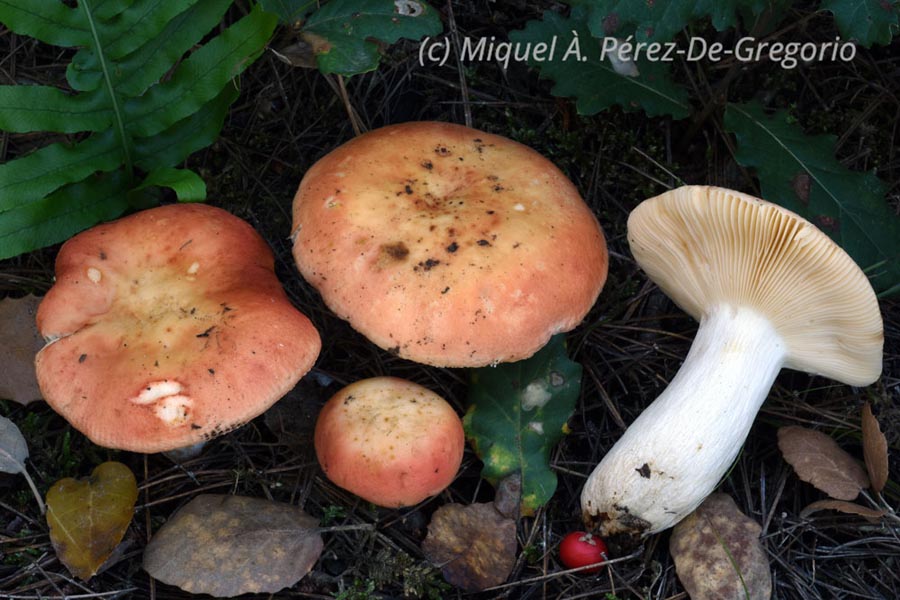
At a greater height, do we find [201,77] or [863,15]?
[863,15]

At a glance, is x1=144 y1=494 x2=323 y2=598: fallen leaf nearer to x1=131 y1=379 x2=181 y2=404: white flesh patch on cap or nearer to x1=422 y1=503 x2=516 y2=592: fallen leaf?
x1=422 y1=503 x2=516 y2=592: fallen leaf

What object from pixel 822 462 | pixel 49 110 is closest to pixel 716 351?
pixel 822 462

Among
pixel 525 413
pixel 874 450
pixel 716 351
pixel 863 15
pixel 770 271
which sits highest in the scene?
pixel 863 15

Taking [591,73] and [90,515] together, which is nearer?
[90,515]

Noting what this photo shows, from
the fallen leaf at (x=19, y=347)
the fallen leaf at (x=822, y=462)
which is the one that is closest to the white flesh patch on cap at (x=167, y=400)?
the fallen leaf at (x=19, y=347)

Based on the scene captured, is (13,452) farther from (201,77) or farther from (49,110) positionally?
(201,77)

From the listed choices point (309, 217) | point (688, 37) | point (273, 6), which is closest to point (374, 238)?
point (309, 217)

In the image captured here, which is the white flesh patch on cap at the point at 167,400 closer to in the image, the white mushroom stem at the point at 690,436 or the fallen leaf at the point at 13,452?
the fallen leaf at the point at 13,452
